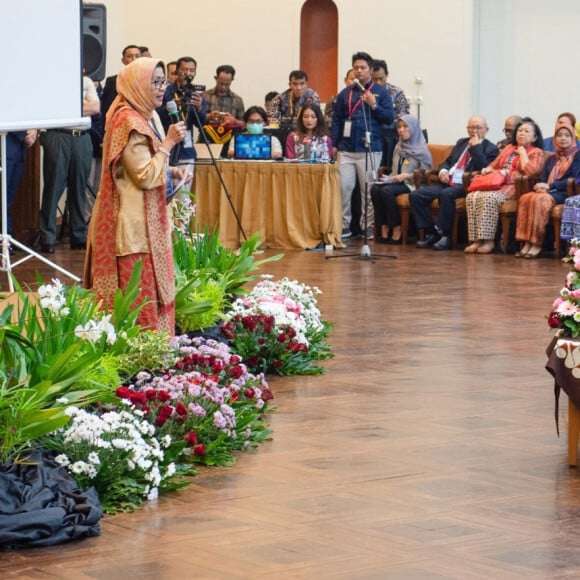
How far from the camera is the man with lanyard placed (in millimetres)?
13938

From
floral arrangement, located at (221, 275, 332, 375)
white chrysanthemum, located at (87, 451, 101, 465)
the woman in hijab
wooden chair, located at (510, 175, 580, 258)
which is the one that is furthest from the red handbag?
white chrysanthemum, located at (87, 451, 101, 465)

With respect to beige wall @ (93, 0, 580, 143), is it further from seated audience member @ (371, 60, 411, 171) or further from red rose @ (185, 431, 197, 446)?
red rose @ (185, 431, 197, 446)

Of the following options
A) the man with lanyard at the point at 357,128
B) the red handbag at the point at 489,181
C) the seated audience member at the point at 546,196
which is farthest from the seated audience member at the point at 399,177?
the seated audience member at the point at 546,196

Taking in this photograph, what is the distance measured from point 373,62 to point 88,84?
390 centimetres

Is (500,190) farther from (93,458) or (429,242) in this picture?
(93,458)

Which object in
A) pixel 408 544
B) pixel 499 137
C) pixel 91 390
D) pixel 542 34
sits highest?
pixel 542 34

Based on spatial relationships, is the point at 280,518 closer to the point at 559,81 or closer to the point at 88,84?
the point at 88,84

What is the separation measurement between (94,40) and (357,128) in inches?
121

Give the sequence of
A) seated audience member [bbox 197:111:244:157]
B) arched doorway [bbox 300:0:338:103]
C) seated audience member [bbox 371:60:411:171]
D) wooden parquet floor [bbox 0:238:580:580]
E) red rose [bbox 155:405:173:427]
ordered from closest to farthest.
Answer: wooden parquet floor [bbox 0:238:580:580], red rose [bbox 155:405:173:427], seated audience member [bbox 371:60:411:171], seated audience member [bbox 197:111:244:157], arched doorway [bbox 300:0:338:103]

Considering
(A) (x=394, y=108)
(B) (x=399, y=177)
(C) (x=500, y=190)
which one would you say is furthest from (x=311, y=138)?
(C) (x=500, y=190)

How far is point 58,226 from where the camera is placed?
1457 cm

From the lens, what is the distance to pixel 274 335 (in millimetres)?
7027

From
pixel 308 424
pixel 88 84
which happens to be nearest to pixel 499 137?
pixel 88 84

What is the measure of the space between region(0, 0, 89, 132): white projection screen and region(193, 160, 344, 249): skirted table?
578cm
